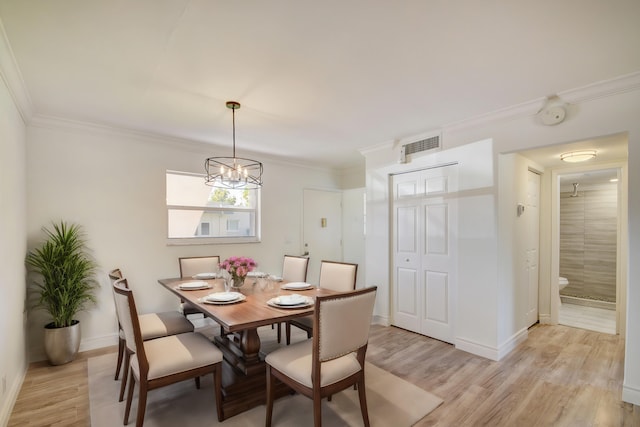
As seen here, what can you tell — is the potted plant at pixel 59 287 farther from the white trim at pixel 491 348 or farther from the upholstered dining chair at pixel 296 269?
the white trim at pixel 491 348

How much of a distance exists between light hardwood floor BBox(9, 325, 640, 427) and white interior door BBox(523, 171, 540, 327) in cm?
45

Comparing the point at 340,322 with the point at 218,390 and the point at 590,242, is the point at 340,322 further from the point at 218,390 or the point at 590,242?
the point at 590,242

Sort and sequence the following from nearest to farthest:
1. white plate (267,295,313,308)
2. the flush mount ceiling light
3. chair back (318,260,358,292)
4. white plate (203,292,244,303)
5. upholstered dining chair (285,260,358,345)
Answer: white plate (267,295,313,308)
white plate (203,292,244,303)
upholstered dining chair (285,260,358,345)
chair back (318,260,358,292)
the flush mount ceiling light

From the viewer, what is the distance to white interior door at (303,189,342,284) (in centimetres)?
519

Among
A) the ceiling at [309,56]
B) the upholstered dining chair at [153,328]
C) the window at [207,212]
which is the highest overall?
the ceiling at [309,56]

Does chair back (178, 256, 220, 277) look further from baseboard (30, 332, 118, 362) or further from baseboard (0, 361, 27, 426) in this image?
baseboard (0, 361, 27, 426)

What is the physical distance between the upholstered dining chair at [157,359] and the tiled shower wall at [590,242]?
619cm

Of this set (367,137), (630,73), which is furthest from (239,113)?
(630,73)

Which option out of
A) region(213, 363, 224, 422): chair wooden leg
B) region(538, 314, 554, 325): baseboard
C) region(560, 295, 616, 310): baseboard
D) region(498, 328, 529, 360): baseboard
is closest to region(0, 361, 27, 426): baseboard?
region(213, 363, 224, 422): chair wooden leg

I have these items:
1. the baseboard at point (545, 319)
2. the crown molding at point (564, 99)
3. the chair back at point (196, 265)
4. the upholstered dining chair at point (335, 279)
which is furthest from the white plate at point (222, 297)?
the baseboard at point (545, 319)

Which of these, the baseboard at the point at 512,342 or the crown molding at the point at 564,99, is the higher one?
the crown molding at the point at 564,99

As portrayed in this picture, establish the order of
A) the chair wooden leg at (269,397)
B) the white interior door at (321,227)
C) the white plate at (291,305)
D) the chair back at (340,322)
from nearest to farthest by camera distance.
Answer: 1. the chair back at (340,322)
2. the chair wooden leg at (269,397)
3. the white plate at (291,305)
4. the white interior door at (321,227)

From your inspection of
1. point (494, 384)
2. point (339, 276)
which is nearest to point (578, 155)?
point (494, 384)

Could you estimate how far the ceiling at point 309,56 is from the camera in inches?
61.7
